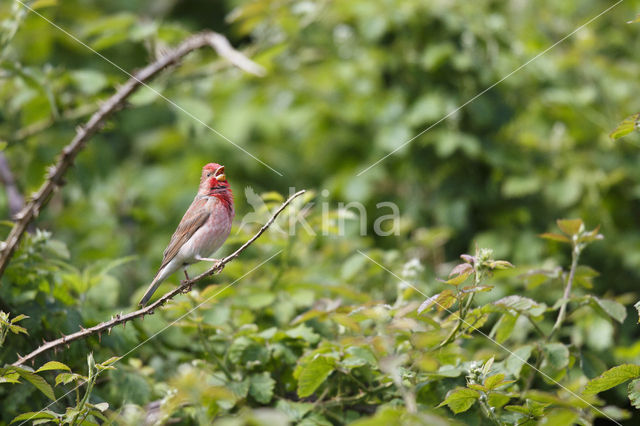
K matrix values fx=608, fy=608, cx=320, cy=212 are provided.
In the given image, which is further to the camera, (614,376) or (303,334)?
(303,334)

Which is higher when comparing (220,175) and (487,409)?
(220,175)

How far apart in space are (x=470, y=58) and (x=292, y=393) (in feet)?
9.85

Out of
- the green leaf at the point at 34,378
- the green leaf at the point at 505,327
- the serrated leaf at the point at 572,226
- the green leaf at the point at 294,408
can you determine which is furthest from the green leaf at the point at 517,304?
the green leaf at the point at 34,378

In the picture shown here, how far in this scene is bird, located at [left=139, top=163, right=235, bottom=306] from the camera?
1744 mm

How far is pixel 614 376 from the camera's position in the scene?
6.51 feet

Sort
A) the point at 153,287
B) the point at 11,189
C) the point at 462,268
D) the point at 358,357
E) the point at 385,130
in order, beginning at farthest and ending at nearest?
the point at 385,130 → the point at 11,189 → the point at 358,357 → the point at 462,268 → the point at 153,287

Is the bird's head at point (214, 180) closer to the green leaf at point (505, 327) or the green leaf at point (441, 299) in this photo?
the green leaf at point (441, 299)

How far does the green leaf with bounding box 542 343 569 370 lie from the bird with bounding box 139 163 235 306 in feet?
4.45

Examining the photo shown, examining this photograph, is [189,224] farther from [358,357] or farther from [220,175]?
[358,357]

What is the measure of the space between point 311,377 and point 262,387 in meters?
0.24

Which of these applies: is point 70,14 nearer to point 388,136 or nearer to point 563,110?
point 388,136

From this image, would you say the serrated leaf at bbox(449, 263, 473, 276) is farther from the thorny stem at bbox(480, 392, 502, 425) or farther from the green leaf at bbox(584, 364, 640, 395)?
the green leaf at bbox(584, 364, 640, 395)

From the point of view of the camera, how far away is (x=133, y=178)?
5559mm

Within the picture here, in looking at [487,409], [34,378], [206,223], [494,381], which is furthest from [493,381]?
[34,378]
